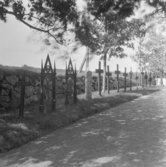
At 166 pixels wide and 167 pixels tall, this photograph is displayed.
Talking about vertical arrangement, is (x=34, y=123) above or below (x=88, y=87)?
below

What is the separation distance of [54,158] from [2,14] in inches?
177

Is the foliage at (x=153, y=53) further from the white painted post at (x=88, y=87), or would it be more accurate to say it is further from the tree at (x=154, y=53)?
the white painted post at (x=88, y=87)

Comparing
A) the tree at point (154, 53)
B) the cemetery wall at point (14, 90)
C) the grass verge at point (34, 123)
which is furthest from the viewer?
the tree at point (154, 53)

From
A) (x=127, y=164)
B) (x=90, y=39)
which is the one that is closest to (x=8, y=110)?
(x=90, y=39)

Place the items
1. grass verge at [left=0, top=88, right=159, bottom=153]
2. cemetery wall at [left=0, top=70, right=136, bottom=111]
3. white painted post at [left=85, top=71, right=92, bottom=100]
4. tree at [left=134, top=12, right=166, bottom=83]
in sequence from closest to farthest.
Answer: grass verge at [left=0, top=88, right=159, bottom=153]
cemetery wall at [left=0, top=70, right=136, bottom=111]
white painted post at [left=85, top=71, right=92, bottom=100]
tree at [left=134, top=12, right=166, bottom=83]

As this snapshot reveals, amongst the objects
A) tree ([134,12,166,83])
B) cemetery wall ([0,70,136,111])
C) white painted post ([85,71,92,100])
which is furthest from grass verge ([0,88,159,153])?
tree ([134,12,166,83])

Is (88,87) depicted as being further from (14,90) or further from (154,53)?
(154,53)

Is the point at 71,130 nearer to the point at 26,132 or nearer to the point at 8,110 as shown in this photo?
the point at 26,132

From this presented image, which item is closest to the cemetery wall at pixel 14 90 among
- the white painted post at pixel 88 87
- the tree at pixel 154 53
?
the white painted post at pixel 88 87

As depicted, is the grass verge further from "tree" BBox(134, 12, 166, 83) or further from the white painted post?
"tree" BBox(134, 12, 166, 83)

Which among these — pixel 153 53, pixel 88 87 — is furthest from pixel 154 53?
pixel 88 87

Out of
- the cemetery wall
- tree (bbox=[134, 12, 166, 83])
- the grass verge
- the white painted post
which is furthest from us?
tree (bbox=[134, 12, 166, 83])

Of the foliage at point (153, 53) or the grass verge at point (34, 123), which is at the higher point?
the foliage at point (153, 53)

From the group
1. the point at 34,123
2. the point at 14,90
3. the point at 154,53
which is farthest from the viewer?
the point at 154,53
